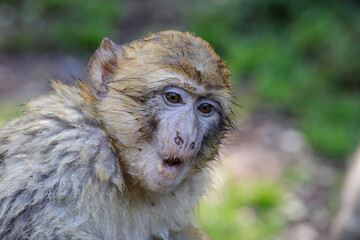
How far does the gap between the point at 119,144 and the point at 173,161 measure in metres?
0.29

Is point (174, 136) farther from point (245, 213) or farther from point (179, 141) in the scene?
point (245, 213)

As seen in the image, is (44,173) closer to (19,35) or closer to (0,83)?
(0,83)

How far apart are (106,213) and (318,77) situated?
17.4ft

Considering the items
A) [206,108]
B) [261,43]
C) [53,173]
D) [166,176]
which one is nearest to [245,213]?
[206,108]

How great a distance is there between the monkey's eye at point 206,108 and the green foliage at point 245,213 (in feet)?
7.28

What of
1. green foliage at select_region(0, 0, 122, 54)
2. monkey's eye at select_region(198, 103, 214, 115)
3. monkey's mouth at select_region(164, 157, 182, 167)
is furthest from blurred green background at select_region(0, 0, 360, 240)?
monkey's mouth at select_region(164, 157, 182, 167)

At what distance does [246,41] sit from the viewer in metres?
7.50

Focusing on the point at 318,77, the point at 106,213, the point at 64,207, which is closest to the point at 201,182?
the point at 106,213

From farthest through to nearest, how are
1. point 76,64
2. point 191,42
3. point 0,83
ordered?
point 76,64 → point 0,83 → point 191,42

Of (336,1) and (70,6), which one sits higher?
(336,1)

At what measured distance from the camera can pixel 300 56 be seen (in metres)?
7.55

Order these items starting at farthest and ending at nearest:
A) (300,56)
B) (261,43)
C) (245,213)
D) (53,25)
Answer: (300,56) → (261,43) → (53,25) → (245,213)

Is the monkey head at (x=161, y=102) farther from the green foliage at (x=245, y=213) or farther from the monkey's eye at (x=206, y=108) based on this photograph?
the green foliage at (x=245, y=213)

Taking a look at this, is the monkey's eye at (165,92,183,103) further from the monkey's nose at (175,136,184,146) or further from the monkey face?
the monkey's nose at (175,136,184,146)
